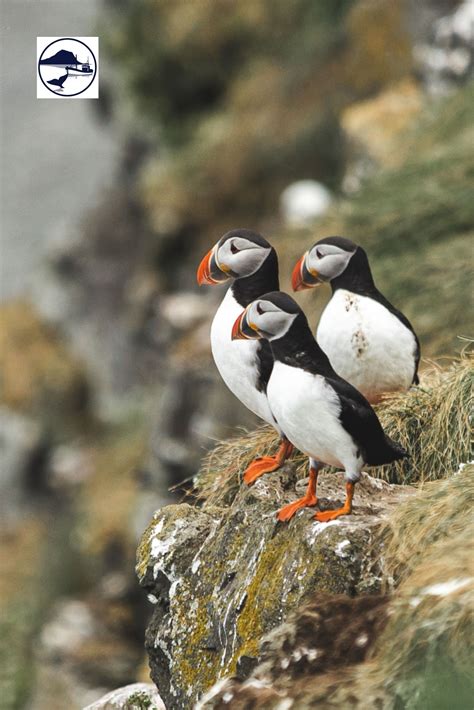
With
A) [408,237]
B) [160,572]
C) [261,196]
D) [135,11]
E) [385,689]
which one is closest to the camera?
[385,689]

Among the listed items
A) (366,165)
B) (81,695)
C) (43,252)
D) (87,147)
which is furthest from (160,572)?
(87,147)

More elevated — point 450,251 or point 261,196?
point 261,196

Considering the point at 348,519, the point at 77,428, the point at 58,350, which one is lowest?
the point at 348,519

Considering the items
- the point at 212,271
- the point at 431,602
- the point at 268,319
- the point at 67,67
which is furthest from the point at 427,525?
the point at 67,67

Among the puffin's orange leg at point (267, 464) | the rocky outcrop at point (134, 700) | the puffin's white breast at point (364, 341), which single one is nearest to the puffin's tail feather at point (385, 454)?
the puffin's orange leg at point (267, 464)

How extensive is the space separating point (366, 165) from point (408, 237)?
3.23 m

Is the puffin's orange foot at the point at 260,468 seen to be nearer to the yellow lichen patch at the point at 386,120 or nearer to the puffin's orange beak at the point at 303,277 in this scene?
the puffin's orange beak at the point at 303,277

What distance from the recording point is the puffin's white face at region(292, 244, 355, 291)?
4.93 m

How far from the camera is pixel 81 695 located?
10352mm

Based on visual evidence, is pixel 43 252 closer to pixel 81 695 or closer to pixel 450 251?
pixel 81 695

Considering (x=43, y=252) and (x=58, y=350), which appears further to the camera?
(x=43, y=252)

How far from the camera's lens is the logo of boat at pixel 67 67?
8227 mm

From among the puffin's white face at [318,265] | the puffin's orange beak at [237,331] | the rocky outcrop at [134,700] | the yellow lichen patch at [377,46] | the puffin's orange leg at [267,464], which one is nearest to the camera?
the puffin's orange beak at [237,331]

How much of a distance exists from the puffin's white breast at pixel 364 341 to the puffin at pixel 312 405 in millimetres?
853
